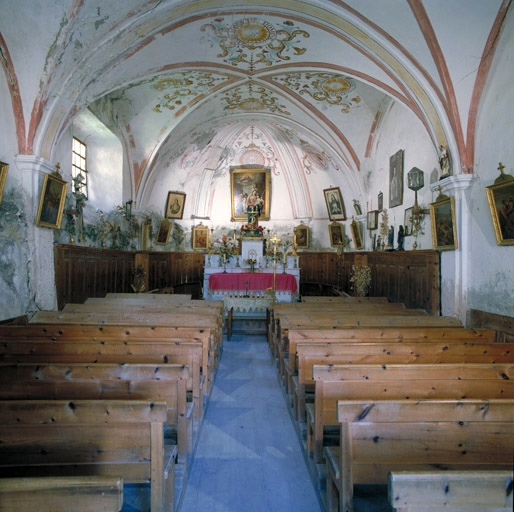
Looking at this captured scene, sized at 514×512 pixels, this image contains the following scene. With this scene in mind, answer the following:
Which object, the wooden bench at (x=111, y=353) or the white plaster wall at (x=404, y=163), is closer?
the wooden bench at (x=111, y=353)

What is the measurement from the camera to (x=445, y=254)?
22.6 ft

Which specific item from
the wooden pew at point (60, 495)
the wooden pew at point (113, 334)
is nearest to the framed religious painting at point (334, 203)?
the wooden pew at point (113, 334)

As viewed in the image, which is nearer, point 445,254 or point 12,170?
point 12,170

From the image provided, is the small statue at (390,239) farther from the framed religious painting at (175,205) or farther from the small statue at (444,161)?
the framed religious painting at (175,205)

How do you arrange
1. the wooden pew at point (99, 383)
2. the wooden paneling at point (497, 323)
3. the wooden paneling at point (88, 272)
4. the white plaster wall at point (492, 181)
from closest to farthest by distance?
the wooden pew at point (99, 383)
the wooden paneling at point (497, 323)
the white plaster wall at point (492, 181)
the wooden paneling at point (88, 272)

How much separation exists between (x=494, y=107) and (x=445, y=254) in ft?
8.89

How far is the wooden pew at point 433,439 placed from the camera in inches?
76.5

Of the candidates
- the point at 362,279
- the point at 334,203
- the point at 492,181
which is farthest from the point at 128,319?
the point at 334,203

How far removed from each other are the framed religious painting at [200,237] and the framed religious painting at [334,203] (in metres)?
5.34

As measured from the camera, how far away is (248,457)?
10.9 ft

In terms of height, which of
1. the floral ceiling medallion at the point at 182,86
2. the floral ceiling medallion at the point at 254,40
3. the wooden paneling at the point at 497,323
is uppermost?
the floral ceiling medallion at the point at 254,40

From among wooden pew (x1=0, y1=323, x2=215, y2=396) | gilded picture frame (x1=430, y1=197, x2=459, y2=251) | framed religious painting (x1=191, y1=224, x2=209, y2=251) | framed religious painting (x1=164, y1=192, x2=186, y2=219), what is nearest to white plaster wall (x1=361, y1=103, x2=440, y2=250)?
gilded picture frame (x1=430, y1=197, x2=459, y2=251)

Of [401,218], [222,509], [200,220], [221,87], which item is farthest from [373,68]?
[200,220]

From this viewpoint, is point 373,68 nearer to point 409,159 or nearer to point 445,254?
point 409,159
